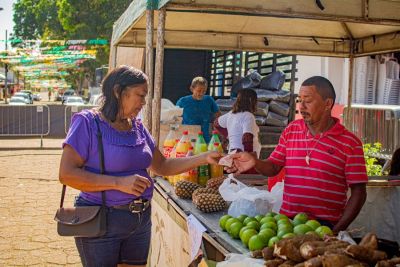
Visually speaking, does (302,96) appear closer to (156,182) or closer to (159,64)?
(159,64)

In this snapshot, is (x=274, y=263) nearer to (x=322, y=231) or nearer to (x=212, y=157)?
(x=322, y=231)

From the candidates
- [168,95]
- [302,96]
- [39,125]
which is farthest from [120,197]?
[39,125]

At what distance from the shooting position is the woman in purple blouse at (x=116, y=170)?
2.97 m

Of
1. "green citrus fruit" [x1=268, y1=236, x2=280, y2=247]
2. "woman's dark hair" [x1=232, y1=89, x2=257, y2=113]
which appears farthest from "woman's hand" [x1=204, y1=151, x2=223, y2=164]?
"woman's dark hair" [x1=232, y1=89, x2=257, y2=113]

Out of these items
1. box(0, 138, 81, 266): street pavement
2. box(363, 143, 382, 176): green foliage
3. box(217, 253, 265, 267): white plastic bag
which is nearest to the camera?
box(217, 253, 265, 267): white plastic bag

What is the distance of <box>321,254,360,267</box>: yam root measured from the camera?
76.5 inches

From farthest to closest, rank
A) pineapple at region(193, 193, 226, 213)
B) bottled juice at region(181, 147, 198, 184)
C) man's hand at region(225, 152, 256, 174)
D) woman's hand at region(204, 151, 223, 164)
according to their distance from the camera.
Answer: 1. bottled juice at region(181, 147, 198, 184)
2. woman's hand at region(204, 151, 223, 164)
3. pineapple at region(193, 193, 226, 213)
4. man's hand at region(225, 152, 256, 174)

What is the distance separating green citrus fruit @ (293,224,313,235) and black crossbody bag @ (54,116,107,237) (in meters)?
1.16

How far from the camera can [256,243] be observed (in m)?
2.58

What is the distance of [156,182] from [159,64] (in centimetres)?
118

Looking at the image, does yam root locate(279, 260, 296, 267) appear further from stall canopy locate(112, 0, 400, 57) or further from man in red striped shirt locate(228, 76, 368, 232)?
stall canopy locate(112, 0, 400, 57)

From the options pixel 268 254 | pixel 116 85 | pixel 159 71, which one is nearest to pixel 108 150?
pixel 116 85

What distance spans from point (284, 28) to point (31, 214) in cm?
496

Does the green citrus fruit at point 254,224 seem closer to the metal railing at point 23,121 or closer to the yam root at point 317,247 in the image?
the yam root at point 317,247
